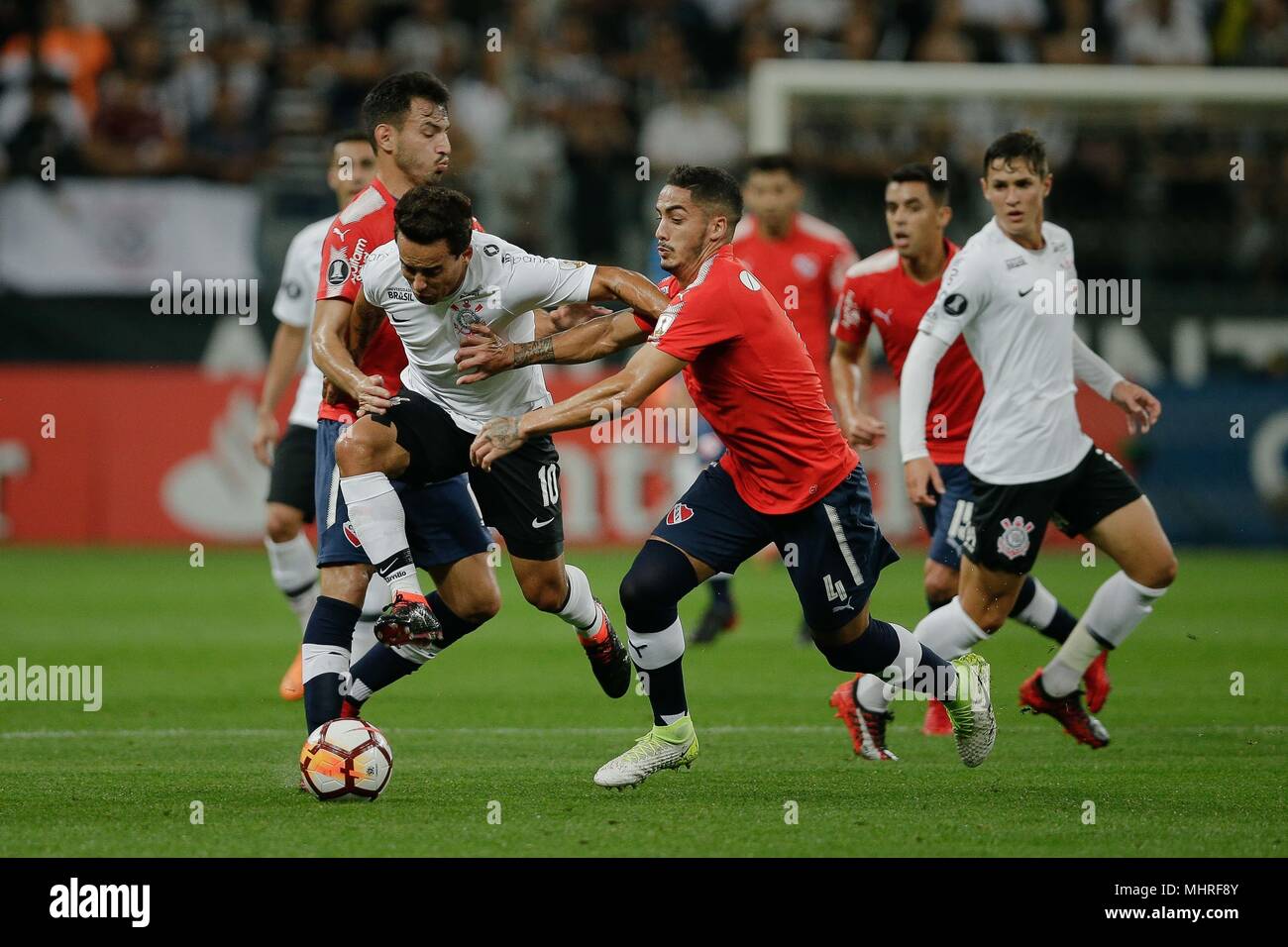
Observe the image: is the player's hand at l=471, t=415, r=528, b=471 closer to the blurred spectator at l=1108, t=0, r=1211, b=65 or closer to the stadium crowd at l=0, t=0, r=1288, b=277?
the stadium crowd at l=0, t=0, r=1288, b=277

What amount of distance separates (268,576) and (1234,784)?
9.85 metres

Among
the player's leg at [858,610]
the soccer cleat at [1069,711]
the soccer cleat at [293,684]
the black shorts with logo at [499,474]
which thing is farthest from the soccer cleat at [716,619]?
the player's leg at [858,610]

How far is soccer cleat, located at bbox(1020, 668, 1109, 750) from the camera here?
754 centimetres

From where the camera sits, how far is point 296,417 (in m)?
8.82

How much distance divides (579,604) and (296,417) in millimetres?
2265

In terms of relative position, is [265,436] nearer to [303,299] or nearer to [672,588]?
[303,299]

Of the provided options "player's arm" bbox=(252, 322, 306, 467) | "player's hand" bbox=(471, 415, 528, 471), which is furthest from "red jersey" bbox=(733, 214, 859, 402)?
"player's hand" bbox=(471, 415, 528, 471)

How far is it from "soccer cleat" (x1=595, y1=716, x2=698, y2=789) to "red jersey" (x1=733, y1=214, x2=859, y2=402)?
14.9 feet

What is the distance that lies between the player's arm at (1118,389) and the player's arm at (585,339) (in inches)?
80.4

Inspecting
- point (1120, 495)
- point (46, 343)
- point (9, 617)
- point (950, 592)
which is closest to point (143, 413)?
point (46, 343)

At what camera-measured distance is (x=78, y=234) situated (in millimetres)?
16641

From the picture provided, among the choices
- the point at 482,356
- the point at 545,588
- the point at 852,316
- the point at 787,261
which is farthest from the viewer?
the point at 787,261

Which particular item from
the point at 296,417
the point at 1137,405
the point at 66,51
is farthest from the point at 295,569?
the point at 66,51

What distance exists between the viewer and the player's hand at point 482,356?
6.35m
